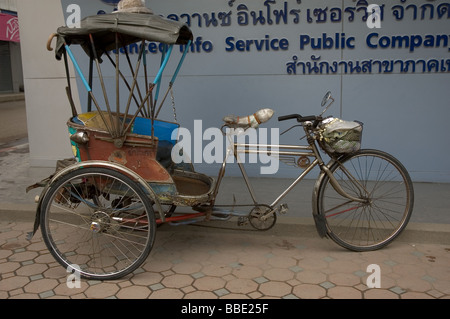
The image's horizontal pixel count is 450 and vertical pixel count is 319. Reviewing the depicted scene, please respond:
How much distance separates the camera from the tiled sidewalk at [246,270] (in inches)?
123

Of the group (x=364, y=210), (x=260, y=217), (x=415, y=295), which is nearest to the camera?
(x=415, y=295)

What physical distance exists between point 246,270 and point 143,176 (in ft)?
3.50

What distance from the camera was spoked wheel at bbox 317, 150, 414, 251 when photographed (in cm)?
366

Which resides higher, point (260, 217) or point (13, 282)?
point (260, 217)

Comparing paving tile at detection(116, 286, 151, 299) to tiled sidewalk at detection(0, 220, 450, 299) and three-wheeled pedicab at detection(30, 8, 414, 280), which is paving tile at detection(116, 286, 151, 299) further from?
three-wheeled pedicab at detection(30, 8, 414, 280)

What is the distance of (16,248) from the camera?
3.88 meters

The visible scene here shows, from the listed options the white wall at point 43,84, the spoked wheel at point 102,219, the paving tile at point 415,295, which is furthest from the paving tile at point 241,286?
the white wall at point 43,84

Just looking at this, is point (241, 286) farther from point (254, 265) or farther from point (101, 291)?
point (101, 291)

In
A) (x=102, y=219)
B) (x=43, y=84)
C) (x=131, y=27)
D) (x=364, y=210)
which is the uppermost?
(x=131, y=27)

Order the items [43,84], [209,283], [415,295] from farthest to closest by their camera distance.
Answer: [43,84] < [209,283] < [415,295]

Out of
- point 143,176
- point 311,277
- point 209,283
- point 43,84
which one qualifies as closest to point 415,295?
point 311,277

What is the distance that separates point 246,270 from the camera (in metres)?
3.46
